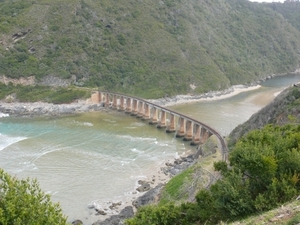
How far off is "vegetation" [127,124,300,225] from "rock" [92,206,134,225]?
8611 mm

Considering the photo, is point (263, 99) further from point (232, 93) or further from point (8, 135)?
point (8, 135)

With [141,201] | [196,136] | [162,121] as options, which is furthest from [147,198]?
[162,121]

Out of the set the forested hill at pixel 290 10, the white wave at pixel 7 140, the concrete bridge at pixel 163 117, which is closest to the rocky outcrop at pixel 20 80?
the concrete bridge at pixel 163 117

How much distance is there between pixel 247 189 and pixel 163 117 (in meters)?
41.6

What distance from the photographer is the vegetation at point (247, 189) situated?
1524 centimetres

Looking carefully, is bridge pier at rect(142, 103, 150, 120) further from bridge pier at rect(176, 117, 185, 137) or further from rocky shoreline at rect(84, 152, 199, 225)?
rocky shoreline at rect(84, 152, 199, 225)

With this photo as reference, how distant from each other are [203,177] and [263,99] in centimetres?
6308

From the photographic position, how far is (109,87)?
79062mm

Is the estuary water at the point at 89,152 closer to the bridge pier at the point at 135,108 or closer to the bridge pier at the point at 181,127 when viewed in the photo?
the bridge pier at the point at 135,108

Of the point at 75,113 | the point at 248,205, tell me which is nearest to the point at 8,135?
the point at 75,113

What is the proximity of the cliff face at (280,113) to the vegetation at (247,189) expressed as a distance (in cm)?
1319

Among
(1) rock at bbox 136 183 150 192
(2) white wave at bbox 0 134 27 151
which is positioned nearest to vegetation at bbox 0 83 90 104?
(2) white wave at bbox 0 134 27 151

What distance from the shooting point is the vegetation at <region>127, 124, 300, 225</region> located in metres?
15.2

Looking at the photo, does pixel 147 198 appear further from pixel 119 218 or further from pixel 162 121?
pixel 162 121
